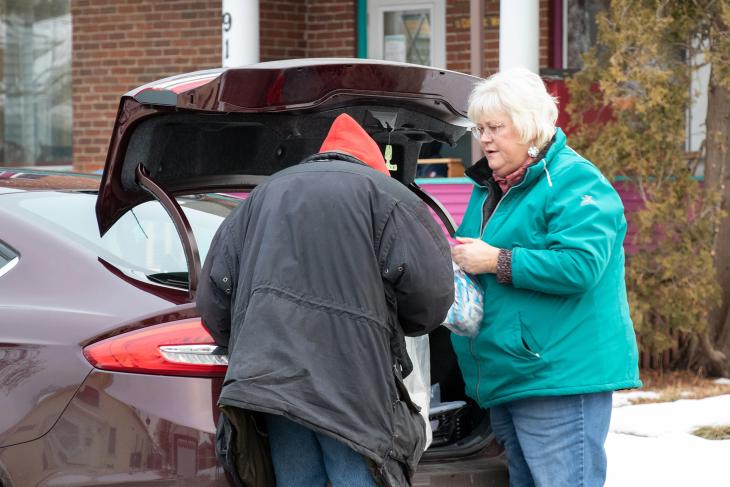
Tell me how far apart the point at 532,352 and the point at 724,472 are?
235 centimetres

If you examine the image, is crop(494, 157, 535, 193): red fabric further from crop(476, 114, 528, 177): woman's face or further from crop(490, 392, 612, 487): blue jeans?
crop(490, 392, 612, 487): blue jeans

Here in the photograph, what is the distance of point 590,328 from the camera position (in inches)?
121

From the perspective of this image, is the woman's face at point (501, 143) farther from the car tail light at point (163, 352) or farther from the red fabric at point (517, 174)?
the car tail light at point (163, 352)

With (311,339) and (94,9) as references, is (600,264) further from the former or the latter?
(94,9)

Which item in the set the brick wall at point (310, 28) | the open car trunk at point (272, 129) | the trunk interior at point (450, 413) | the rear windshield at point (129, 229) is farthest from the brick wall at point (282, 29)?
the trunk interior at point (450, 413)

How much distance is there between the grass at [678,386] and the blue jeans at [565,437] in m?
3.56

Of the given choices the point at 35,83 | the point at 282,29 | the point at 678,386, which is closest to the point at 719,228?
the point at 678,386

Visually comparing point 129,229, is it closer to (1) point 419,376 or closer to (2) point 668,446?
(1) point 419,376

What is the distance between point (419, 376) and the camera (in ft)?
9.85

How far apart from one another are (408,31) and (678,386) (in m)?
4.97

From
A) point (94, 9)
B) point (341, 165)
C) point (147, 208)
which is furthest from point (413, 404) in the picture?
point (94, 9)

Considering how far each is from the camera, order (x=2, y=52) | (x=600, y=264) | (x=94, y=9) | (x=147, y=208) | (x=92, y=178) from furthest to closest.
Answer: (x=2, y=52) → (x=94, y=9) → (x=92, y=178) → (x=147, y=208) → (x=600, y=264)

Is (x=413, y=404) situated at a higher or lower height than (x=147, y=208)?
lower

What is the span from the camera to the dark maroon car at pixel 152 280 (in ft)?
9.41
